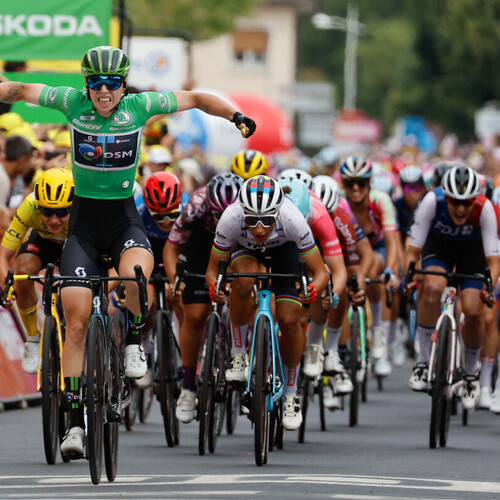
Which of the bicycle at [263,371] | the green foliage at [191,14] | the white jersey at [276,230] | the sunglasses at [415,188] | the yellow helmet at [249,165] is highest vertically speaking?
the green foliage at [191,14]

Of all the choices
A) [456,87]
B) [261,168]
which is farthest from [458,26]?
[261,168]

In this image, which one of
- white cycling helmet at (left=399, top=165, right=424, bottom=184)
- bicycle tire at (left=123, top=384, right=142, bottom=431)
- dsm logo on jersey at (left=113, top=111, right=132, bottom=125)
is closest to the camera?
dsm logo on jersey at (left=113, top=111, right=132, bottom=125)

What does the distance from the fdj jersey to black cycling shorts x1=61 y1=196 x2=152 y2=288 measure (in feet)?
0.21

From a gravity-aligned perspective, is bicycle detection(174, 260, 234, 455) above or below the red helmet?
below

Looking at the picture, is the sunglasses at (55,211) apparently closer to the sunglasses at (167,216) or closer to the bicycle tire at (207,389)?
the bicycle tire at (207,389)

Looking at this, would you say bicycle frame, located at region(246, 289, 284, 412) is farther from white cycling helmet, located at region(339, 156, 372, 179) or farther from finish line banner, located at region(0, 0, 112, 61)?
finish line banner, located at region(0, 0, 112, 61)

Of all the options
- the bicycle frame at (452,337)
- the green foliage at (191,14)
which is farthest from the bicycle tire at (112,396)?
the green foliage at (191,14)

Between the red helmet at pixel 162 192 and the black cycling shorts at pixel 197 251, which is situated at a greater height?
the red helmet at pixel 162 192

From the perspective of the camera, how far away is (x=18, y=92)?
1014 cm

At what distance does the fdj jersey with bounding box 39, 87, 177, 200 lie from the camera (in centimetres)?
995

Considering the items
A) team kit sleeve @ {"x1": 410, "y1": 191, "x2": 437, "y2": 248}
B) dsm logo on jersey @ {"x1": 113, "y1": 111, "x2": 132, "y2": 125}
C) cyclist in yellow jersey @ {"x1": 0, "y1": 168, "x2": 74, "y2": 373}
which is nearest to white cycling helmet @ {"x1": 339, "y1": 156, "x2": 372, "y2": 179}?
team kit sleeve @ {"x1": 410, "y1": 191, "x2": 437, "y2": 248}

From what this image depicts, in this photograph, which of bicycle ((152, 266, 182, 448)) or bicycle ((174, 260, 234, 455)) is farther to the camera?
bicycle ((152, 266, 182, 448))

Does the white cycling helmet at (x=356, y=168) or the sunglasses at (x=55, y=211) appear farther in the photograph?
the white cycling helmet at (x=356, y=168)

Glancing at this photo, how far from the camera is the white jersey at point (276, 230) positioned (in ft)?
36.1
